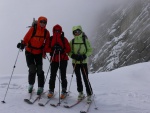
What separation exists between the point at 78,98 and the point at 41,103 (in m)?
1.70

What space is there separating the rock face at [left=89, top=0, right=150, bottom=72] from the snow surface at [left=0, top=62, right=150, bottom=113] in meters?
55.0

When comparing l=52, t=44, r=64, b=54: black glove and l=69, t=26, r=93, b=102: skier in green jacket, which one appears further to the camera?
l=69, t=26, r=93, b=102: skier in green jacket

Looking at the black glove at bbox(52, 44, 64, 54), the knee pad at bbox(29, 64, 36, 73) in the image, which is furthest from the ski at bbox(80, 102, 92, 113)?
the knee pad at bbox(29, 64, 36, 73)

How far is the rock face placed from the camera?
7200 centimetres

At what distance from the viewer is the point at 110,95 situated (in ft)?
36.5

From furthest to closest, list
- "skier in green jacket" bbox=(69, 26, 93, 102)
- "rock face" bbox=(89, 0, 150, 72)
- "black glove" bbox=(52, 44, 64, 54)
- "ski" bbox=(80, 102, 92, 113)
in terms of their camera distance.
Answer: "rock face" bbox=(89, 0, 150, 72), "skier in green jacket" bbox=(69, 26, 93, 102), "black glove" bbox=(52, 44, 64, 54), "ski" bbox=(80, 102, 92, 113)

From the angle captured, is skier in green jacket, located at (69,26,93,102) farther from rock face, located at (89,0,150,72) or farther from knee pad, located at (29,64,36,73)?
rock face, located at (89,0,150,72)

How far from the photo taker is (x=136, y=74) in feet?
49.5

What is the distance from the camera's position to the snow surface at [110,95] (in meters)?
8.38

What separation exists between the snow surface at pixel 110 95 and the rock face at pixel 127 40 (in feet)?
180

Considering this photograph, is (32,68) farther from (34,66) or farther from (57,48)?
(57,48)

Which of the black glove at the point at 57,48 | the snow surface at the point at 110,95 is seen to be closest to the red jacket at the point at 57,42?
the black glove at the point at 57,48

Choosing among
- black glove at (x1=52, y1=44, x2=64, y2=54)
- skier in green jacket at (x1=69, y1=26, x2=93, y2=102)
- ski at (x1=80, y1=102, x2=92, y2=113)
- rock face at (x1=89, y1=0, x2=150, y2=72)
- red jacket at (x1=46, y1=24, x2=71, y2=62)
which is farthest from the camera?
rock face at (x1=89, y1=0, x2=150, y2=72)

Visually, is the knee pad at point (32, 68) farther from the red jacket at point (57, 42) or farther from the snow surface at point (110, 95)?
the snow surface at point (110, 95)
